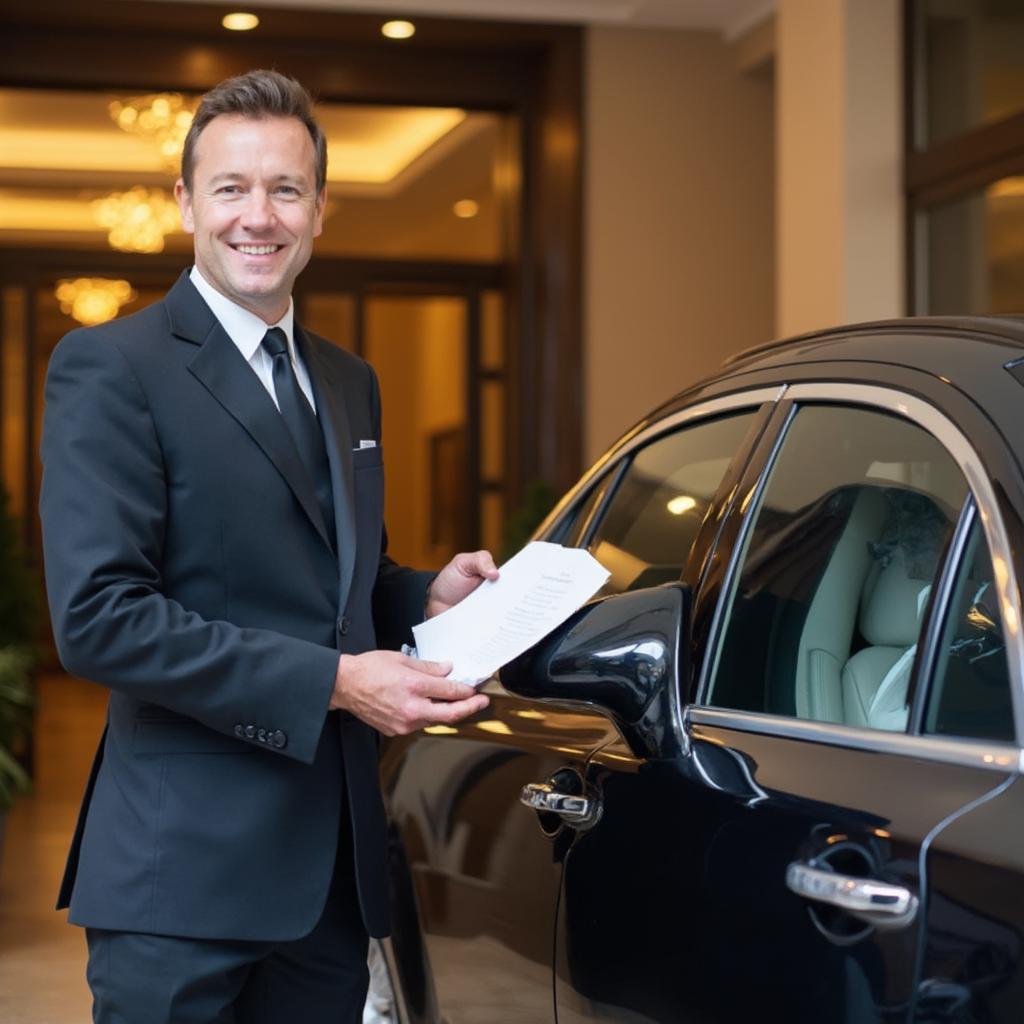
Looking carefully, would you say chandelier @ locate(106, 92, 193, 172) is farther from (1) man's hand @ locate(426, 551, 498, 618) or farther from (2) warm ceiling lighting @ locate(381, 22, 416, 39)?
(1) man's hand @ locate(426, 551, 498, 618)

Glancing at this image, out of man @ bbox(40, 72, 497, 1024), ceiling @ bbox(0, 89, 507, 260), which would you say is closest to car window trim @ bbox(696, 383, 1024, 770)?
man @ bbox(40, 72, 497, 1024)

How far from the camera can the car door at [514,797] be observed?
2283 mm

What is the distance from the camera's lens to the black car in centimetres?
159

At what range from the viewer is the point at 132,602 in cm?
194

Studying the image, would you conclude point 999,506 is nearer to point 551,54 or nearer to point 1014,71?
point 1014,71

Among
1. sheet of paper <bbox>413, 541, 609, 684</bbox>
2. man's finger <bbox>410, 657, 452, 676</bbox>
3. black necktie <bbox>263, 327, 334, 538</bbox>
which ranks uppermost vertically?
black necktie <bbox>263, 327, 334, 538</bbox>

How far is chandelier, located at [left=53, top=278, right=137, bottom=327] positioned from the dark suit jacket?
738 centimetres

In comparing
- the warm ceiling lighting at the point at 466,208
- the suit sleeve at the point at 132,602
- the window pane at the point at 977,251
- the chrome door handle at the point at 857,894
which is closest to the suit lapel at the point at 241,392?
the suit sleeve at the point at 132,602

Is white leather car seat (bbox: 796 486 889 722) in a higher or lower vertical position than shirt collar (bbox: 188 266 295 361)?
lower

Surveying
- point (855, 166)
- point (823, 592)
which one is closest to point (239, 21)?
point (855, 166)

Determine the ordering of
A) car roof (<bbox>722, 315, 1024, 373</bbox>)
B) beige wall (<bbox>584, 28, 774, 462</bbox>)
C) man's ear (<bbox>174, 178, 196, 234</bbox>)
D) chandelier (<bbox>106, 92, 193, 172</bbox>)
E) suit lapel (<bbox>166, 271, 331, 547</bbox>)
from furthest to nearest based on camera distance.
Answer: chandelier (<bbox>106, 92, 193, 172</bbox>), beige wall (<bbox>584, 28, 774, 462</bbox>), man's ear (<bbox>174, 178, 196, 234</bbox>), suit lapel (<bbox>166, 271, 331, 547</bbox>), car roof (<bbox>722, 315, 1024, 373</bbox>)

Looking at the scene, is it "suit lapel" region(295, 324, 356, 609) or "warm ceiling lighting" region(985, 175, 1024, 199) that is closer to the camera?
"suit lapel" region(295, 324, 356, 609)

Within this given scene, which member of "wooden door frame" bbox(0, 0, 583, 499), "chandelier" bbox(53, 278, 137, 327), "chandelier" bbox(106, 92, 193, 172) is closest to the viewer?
"wooden door frame" bbox(0, 0, 583, 499)

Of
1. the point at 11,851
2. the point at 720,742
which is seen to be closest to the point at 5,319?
the point at 11,851
